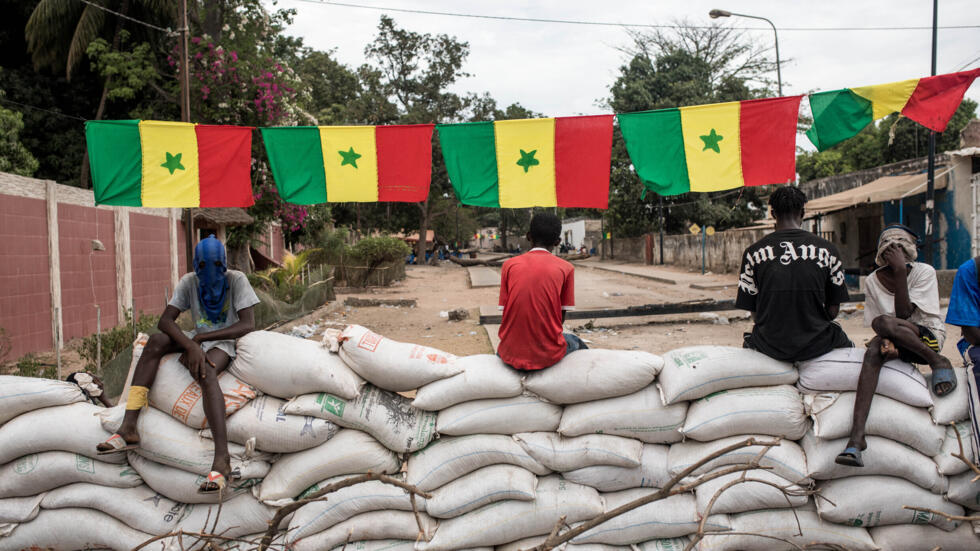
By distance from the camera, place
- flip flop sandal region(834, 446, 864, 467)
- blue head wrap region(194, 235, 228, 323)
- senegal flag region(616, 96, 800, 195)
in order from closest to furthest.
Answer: flip flop sandal region(834, 446, 864, 467)
blue head wrap region(194, 235, 228, 323)
senegal flag region(616, 96, 800, 195)

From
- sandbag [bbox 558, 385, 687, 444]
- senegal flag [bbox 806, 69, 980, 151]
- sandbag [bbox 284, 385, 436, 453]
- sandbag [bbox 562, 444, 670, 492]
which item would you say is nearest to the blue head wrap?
sandbag [bbox 284, 385, 436, 453]

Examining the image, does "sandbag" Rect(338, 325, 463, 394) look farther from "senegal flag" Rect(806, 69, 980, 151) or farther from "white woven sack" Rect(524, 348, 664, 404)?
"senegal flag" Rect(806, 69, 980, 151)

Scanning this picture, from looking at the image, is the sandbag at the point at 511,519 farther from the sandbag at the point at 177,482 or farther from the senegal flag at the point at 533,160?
the senegal flag at the point at 533,160

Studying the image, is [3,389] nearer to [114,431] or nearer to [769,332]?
[114,431]

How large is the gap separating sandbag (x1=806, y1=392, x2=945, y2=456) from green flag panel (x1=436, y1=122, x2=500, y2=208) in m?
2.97

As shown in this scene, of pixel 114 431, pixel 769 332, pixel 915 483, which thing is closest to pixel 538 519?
pixel 769 332

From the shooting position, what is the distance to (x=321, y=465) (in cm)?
288

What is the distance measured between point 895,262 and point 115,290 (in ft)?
34.9

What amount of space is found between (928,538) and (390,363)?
2542 millimetres

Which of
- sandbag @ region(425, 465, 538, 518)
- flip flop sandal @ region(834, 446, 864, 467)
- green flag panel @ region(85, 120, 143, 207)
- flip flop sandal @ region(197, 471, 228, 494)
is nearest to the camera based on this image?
→ flip flop sandal @ region(834, 446, 864, 467)

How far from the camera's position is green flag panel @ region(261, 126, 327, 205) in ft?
16.5

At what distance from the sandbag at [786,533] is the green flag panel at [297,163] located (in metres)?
3.84

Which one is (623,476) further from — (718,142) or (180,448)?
(718,142)

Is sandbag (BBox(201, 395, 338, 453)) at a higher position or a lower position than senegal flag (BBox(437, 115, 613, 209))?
lower
